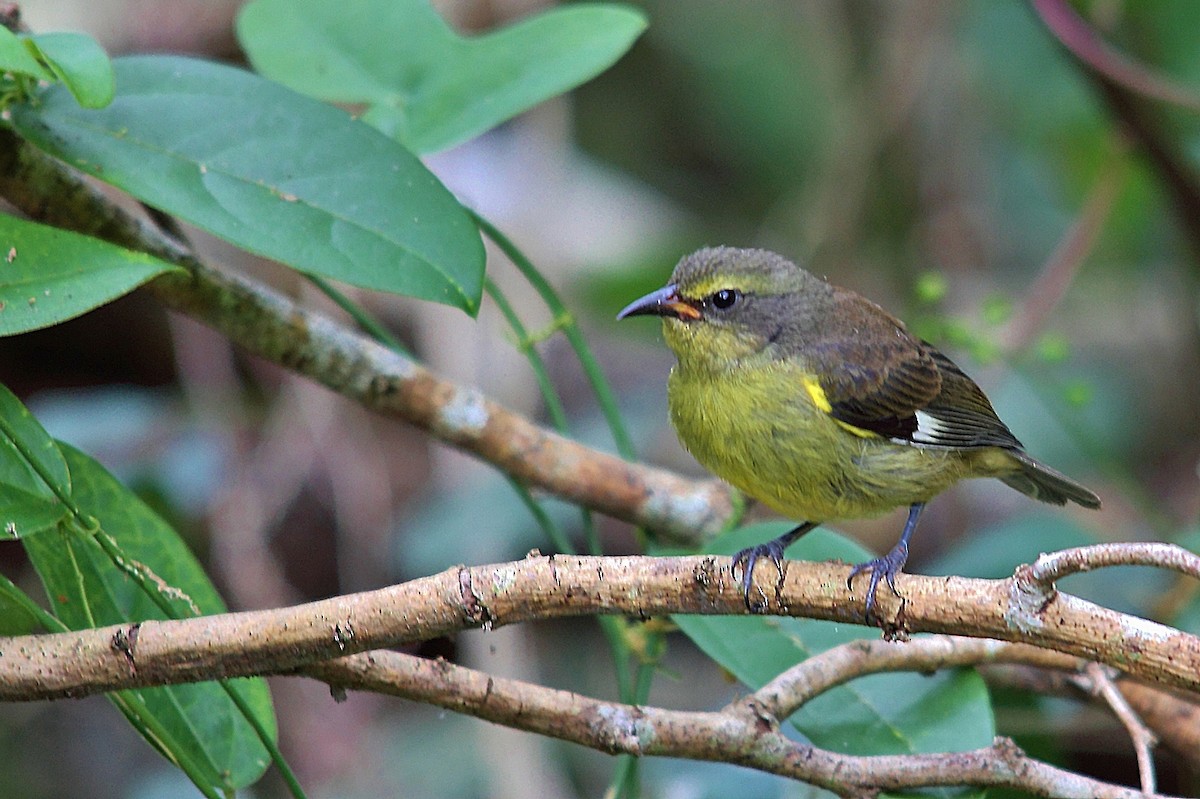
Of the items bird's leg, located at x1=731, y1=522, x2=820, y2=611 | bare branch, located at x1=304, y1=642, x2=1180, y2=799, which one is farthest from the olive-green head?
bare branch, located at x1=304, y1=642, x2=1180, y2=799

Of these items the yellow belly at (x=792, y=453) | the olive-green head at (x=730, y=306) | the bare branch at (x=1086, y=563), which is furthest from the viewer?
the olive-green head at (x=730, y=306)

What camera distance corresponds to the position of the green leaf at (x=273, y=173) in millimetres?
2264

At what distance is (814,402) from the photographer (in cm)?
299

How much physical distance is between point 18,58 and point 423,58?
1.30m

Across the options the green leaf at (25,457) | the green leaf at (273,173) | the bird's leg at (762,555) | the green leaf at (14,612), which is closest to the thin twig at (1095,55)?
the bird's leg at (762,555)

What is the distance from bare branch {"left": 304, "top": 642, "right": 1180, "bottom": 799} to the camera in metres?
2.20

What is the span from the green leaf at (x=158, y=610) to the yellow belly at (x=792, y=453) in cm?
116

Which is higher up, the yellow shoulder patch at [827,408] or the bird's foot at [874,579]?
the yellow shoulder patch at [827,408]

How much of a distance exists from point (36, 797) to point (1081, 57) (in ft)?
15.3

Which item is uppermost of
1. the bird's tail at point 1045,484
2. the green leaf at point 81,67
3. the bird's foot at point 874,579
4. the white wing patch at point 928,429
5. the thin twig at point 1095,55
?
the thin twig at point 1095,55

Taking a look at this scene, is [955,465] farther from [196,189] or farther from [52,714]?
[52,714]

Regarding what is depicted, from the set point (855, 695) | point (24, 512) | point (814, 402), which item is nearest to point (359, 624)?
point (24, 512)

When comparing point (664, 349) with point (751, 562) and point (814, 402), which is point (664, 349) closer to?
point (814, 402)

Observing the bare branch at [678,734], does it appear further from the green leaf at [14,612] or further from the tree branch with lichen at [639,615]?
the green leaf at [14,612]
